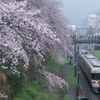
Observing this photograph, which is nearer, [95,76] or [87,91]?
[95,76]

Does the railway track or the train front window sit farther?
the train front window

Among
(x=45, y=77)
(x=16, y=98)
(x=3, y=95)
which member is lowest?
(x=16, y=98)

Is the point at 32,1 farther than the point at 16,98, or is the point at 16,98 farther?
the point at 32,1

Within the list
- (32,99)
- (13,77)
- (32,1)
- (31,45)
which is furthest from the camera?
(32,1)

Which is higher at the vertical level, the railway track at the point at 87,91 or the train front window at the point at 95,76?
the train front window at the point at 95,76

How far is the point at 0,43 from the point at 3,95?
3.27 m

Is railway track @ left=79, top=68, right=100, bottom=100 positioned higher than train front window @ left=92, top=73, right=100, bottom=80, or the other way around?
train front window @ left=92, top=73, right=100, bottom=80

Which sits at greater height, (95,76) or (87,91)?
(95,76)

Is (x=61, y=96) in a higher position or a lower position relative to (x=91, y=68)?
lower

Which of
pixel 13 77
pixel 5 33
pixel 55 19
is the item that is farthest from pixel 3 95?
pixel 55 19

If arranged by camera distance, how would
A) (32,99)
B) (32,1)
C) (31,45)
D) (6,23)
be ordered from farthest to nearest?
(32,1) < (32,99) < (31,45) < (6,23)

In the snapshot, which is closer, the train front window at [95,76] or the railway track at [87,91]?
the railway track at [87,91]

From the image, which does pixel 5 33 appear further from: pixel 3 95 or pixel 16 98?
pixel 16 98

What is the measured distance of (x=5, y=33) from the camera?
5684 mm
